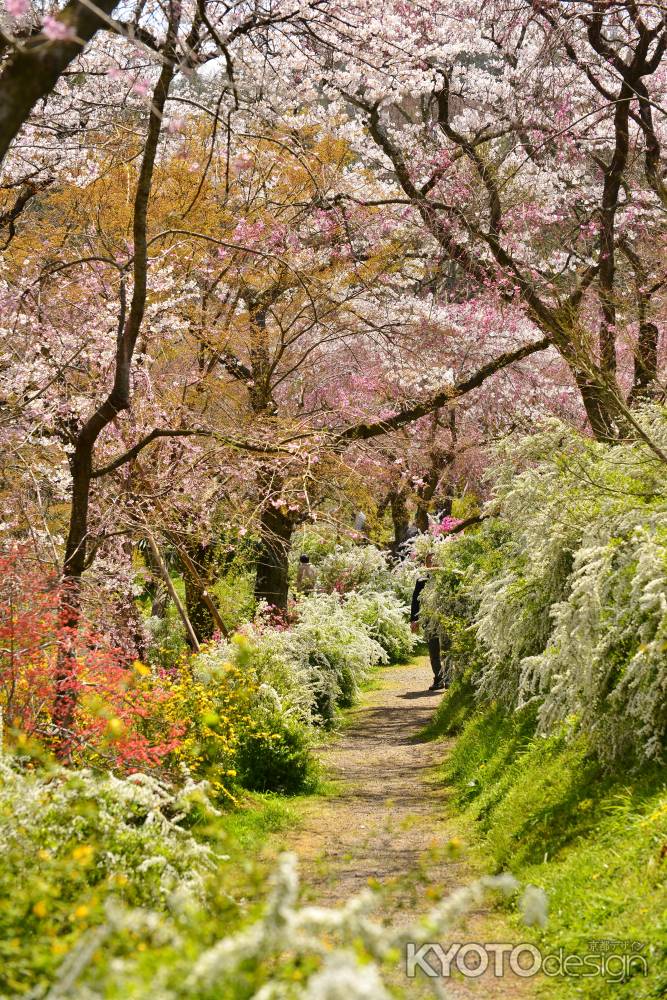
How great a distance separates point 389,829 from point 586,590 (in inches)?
133

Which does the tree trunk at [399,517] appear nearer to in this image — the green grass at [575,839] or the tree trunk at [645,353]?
the tree trunk at [645,353]

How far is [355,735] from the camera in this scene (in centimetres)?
1278

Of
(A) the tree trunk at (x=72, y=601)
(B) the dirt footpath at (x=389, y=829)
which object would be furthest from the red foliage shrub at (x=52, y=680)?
(B) the dirt footpath at (x=389, y=829)

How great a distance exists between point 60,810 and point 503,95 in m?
13.9

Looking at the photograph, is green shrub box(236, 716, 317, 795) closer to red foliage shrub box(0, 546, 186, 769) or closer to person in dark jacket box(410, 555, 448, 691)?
red foliage shrub box(0, 546, 186, 769)

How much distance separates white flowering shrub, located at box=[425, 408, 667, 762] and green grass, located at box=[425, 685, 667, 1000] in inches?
11.5

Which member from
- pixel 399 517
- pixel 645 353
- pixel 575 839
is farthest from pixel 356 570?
pixel 575 839

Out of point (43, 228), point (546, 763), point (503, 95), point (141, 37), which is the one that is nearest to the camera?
point (141, 37)

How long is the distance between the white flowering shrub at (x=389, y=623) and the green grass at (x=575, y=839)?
991 centimetres

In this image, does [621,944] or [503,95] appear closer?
[621,944]

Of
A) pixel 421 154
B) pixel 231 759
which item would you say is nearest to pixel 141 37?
pixel 231 759

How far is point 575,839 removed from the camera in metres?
6.02

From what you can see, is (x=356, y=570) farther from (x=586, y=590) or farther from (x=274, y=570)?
(x=586, y=590)

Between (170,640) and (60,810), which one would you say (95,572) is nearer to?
(170,640)
